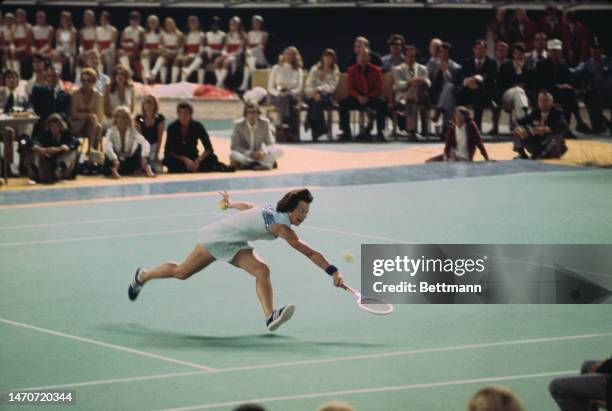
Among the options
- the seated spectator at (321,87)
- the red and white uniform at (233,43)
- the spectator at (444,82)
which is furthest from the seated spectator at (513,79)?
the red and white uniform at (233,43)

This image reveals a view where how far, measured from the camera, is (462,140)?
826 inches

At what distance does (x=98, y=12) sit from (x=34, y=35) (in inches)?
126

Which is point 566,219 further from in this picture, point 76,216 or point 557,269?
point 76,216

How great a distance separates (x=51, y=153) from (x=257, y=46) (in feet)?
34.9

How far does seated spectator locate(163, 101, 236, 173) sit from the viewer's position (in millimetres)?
19547

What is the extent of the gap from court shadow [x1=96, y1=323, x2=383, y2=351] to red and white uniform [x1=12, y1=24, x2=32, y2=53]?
19.3m

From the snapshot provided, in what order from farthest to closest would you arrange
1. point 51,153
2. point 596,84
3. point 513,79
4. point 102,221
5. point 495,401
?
1. point 596,84
2. point 513,79
3. point 51,153
4. point 102,221
5. point 495,401

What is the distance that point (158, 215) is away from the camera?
53.0ft

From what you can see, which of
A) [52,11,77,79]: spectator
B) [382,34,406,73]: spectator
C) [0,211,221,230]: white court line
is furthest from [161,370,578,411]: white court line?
[52,11,77,79]: spectator

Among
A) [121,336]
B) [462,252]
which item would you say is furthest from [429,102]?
[121,336]

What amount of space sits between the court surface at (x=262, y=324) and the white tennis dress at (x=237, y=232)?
2.20 feet

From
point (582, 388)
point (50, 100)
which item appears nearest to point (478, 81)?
point (50, 100)

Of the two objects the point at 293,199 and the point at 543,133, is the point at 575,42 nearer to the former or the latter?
the point at 543,133

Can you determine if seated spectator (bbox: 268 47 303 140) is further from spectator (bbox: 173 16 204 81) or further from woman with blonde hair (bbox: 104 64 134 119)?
spectator (bbox: 173 16 204 81)
